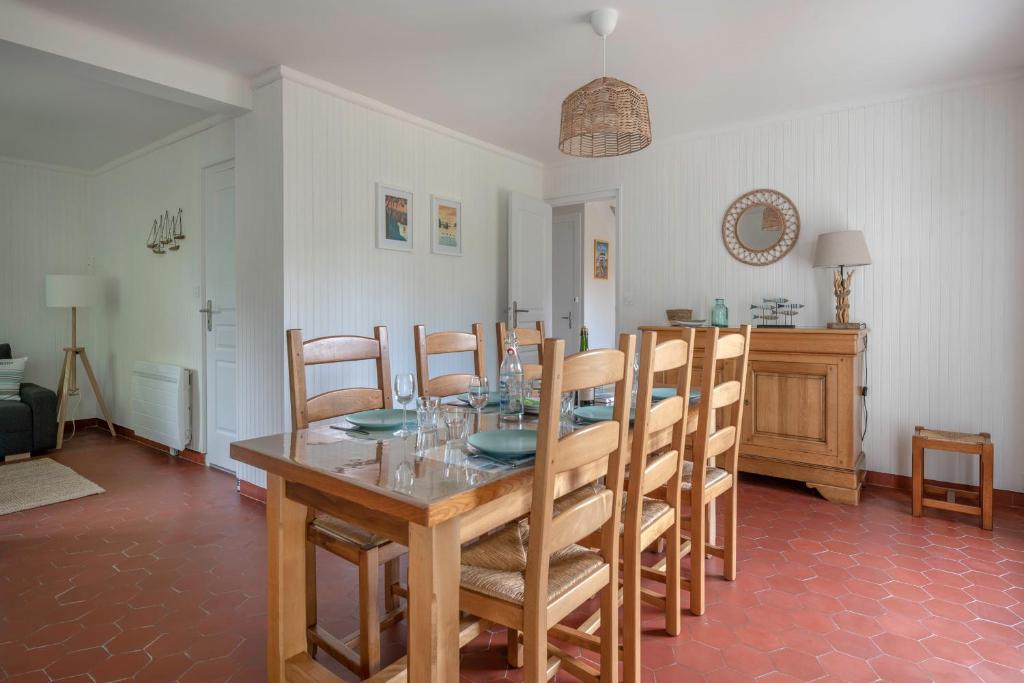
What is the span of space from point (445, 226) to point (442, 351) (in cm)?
207

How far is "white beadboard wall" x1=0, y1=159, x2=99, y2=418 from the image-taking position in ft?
16.9

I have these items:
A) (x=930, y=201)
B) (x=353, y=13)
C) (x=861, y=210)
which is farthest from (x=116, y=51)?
(x=930, y=201)

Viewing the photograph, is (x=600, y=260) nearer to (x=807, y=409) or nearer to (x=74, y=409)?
(x=807, y=409)

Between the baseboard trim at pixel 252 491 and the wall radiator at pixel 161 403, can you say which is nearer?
the baseboard trim at pixel 252 491

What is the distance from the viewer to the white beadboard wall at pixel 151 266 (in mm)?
4230

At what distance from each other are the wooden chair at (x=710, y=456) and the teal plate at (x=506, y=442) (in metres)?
0.71

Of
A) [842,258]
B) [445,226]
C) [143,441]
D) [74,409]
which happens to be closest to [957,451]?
[842,258]

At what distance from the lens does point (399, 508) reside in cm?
113

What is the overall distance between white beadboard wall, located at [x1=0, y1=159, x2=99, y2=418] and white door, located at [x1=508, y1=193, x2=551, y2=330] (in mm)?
4320

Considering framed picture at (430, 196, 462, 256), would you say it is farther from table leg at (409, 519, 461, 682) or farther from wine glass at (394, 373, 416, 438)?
table leg at (409, 519, 461, 682)

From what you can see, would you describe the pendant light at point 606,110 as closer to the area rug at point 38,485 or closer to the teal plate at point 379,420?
the teal plate at point 379,420

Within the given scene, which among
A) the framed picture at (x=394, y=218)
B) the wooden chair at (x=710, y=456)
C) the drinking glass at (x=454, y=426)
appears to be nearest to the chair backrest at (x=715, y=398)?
the wooden chair at (x=710, y=456)

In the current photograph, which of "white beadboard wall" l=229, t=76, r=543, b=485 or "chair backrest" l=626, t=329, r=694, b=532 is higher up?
"white beadboard wall" l=229, t=76, r=543, b=485

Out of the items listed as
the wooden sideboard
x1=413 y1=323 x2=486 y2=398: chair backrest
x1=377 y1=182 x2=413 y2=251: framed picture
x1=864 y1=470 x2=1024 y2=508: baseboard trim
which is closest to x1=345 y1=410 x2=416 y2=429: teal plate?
x1=413 y1=323 x2=486 y2=398: chair backrest
